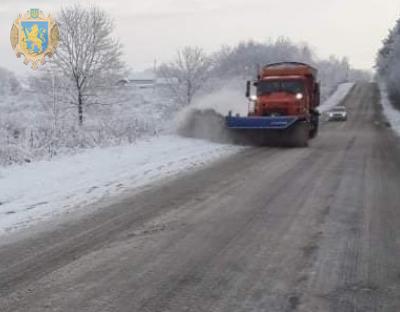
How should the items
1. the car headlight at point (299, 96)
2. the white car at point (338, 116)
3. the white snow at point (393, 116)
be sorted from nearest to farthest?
the car headlight at point (299, 96), the white snow at point (393, 116), the white car at point (338, 116)

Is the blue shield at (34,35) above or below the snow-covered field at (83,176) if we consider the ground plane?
above

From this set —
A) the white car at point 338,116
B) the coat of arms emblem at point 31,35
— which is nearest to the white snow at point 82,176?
the coat of arms emblem at point 31,35

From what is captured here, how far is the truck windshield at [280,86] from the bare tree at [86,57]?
22.9m

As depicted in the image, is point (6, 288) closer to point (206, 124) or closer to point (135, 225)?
point (135, 225)

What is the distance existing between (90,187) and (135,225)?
10.9 feet

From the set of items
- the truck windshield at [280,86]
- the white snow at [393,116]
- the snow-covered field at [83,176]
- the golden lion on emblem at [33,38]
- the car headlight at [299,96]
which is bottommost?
the snow-covered field at [83,176]

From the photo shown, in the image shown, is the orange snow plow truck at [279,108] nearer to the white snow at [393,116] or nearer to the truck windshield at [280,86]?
the truck windshield at [280,86]

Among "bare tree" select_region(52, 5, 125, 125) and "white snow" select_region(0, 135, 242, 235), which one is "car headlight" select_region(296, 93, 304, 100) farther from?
"bare tree" select_region(52, 5, 125, 125)

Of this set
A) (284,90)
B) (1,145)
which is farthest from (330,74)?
(1,145)

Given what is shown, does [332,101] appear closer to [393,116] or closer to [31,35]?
[393,116]

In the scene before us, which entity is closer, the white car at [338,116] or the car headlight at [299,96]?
the car headlight at [299,96]

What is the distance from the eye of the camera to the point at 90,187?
392 inches

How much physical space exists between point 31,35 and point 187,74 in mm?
46039

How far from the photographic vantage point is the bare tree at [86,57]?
138 ft
